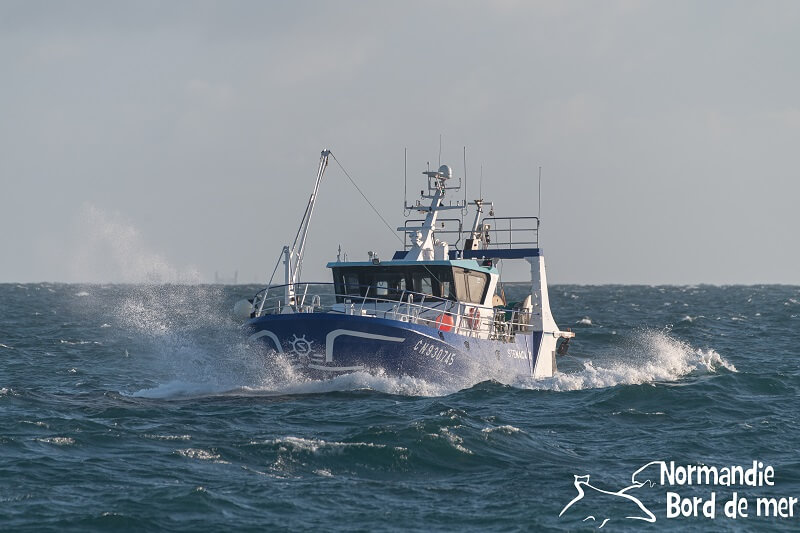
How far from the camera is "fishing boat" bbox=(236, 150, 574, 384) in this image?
929 inches

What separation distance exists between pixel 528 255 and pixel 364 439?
13649 mm

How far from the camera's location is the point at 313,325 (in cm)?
2345

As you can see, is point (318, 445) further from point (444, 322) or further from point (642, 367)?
point (642, 367)

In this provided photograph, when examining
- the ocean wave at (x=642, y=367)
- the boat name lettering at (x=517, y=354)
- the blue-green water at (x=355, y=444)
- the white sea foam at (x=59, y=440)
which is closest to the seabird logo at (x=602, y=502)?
the blue-green water at (x=355, y=444)

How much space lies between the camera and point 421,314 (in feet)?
84.7

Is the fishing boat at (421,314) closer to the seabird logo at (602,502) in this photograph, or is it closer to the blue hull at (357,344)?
the blue hull at (357,344)

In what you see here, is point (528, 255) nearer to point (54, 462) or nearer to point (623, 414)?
point (623, 414)

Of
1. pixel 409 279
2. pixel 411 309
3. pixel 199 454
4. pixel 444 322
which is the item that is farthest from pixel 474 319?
pixel 199 454

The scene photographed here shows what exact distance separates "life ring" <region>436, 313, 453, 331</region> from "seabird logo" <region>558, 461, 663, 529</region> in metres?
9.90

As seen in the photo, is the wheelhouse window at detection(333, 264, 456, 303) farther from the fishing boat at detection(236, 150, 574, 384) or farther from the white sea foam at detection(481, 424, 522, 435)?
the white sea foam at detection(481, 424, 522, 435)

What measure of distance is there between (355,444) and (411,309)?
939 cm

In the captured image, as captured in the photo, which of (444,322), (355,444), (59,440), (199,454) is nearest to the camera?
(199,454)

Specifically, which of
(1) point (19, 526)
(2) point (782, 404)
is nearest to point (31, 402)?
(1) point (19, 526)

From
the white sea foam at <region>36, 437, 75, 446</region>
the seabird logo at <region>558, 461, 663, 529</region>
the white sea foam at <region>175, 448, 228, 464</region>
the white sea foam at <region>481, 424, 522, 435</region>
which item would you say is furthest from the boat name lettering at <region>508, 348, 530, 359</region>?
the white sea foam at <region>36, 437, 75, 446</region>
